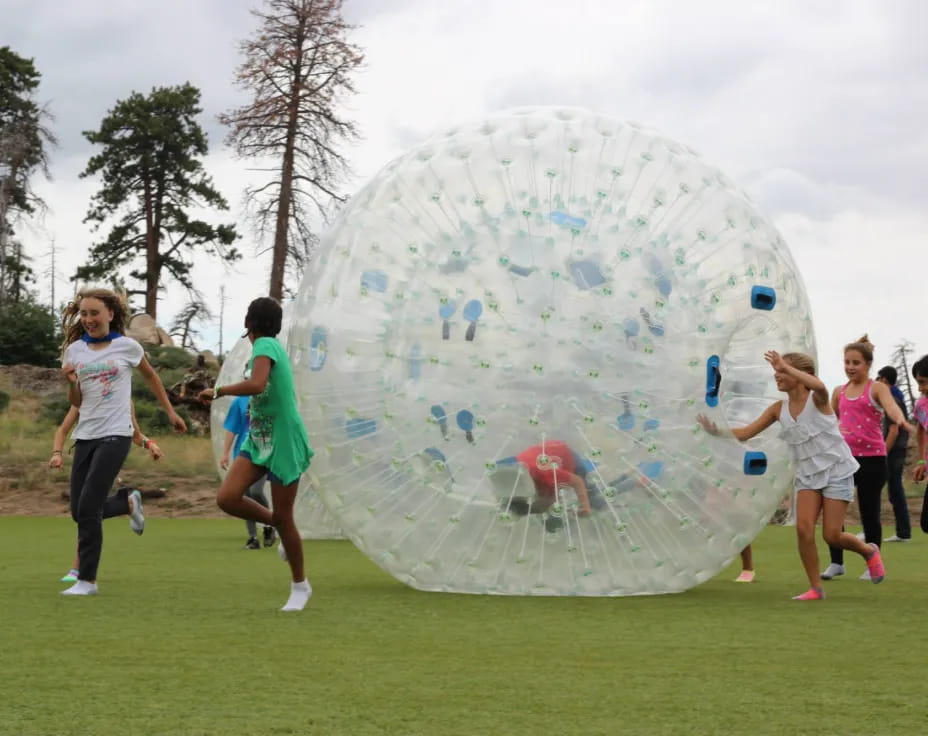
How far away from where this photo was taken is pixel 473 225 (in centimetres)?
766

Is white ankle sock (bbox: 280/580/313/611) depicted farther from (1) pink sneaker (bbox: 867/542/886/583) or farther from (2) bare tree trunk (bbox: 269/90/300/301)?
(2) bare tree trunk (bbox: 269/90/300/301)

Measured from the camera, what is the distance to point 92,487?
8.02 metres

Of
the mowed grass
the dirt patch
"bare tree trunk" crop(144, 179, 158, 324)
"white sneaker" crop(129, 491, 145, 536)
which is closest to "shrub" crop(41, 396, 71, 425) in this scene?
the dirt patch

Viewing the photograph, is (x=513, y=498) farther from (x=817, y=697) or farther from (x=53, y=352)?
(x=53, y=352)

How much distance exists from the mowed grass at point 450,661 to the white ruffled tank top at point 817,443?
71cm

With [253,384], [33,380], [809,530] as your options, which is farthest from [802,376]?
[33,380]

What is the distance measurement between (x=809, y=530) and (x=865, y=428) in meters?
2.36

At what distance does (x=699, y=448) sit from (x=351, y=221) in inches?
91.3

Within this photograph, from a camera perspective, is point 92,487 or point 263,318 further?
point 92,487

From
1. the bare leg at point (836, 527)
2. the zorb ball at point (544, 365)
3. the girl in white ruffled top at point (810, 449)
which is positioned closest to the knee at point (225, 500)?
the zorb ball at point (544, 365)

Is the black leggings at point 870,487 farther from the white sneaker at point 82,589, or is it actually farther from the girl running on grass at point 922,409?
the white sneaker at point 82,589

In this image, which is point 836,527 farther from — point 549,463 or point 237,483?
point 237,483

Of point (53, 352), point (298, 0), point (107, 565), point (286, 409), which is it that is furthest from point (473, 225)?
point (53, 352)

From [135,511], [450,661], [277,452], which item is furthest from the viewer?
[135,511]
